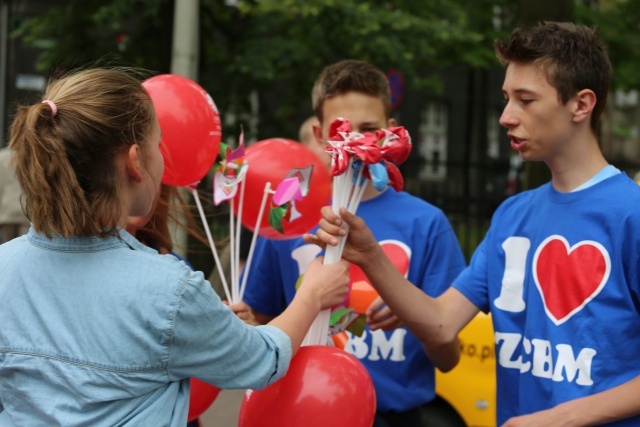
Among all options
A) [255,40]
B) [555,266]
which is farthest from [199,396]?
[255,40]

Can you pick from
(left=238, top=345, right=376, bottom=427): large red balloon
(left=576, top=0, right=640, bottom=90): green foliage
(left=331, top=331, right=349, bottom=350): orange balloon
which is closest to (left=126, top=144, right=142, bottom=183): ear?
(left=238, top=345, right=376, bottom=427): large red balloon

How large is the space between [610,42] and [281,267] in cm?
1033

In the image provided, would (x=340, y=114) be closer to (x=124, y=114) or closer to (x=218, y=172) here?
(x=218, y=172)

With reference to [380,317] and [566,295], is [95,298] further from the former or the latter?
[566,295]

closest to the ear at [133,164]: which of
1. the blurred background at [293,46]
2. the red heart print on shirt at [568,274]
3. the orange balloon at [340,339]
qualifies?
the orange balloon at [340,339]

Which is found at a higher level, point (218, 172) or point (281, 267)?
point (218, 172)

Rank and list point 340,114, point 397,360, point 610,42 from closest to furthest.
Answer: point 397,360
point 340,114
point 610,42

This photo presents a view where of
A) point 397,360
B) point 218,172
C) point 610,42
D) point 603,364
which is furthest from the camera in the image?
point 610,42

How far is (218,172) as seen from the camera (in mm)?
2887

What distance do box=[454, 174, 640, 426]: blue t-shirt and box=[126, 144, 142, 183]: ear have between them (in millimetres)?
1188

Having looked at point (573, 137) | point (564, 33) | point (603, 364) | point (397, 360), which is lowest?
point (397, 360)

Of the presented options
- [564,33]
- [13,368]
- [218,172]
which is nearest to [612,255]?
[564,33]

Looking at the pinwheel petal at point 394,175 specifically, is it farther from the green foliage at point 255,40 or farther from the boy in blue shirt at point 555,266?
the green foliage at point 255,40

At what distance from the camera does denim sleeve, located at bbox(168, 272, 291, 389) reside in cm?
190
